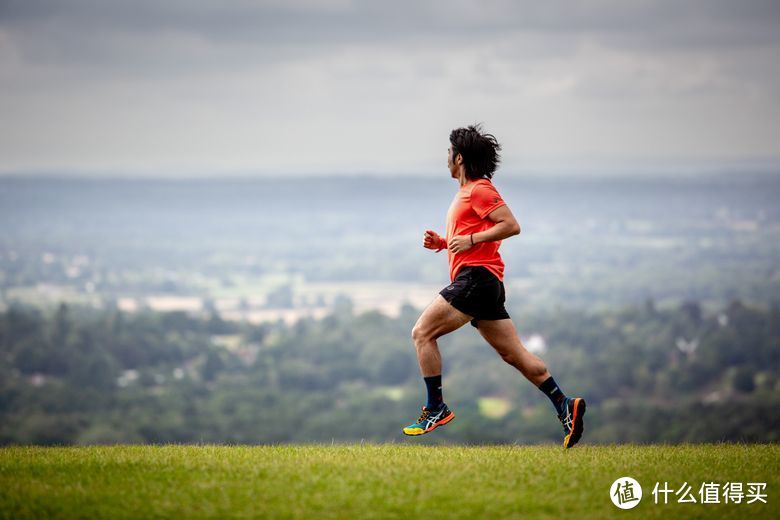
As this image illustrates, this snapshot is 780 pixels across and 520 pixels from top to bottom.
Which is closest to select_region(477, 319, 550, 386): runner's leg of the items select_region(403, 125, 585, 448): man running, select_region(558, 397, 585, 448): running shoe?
select_region(403, 125, 585, 448): man running

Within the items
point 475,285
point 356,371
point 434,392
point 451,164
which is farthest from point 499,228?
point 356,371

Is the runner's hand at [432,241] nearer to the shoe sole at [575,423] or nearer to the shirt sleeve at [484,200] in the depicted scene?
the shirt sleeve at [484,200]

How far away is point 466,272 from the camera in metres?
10.2

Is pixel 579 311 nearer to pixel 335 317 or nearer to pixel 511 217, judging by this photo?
pixel 335 317

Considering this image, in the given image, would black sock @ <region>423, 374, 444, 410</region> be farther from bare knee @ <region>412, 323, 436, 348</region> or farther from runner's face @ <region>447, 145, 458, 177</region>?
runner's face @ <region>447, 145, 458, 177</region>

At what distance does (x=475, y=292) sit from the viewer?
33.3 feet

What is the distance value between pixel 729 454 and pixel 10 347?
506 feet

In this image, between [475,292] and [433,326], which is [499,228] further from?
[433,326]

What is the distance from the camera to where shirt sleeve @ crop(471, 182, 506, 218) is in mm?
10117

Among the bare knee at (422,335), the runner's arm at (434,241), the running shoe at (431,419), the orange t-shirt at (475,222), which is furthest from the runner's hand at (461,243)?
the running shoe at (431,419)

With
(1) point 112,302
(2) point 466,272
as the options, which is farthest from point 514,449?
(1) point 112,302

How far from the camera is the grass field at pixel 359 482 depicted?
801 centimetres

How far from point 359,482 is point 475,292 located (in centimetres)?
230

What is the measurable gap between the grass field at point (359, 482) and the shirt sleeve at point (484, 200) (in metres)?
2.20
